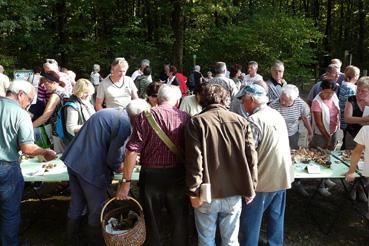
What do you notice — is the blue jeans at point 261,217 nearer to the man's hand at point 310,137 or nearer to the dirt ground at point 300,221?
the dirt ground at point 300,221

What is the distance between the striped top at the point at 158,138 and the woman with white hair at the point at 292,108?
75.4 inches

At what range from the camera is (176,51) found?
47.4ft

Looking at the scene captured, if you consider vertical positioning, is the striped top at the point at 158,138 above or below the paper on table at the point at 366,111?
above

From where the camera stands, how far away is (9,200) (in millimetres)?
3184

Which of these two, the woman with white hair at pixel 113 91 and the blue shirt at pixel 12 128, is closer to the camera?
the blue shirt at pixel 12 128

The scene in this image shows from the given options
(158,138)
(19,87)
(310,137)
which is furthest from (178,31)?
(158,138)

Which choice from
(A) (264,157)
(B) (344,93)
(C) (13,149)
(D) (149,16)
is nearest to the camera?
(A) (264,157)

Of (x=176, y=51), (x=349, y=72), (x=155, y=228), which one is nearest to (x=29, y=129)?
(x=155, y=228)

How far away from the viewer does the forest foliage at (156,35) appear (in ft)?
46.7

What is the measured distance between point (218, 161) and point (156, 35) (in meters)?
16.4

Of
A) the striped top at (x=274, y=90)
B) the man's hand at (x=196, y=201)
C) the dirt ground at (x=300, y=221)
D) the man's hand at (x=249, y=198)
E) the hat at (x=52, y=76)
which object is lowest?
the dirt ground at (x=300, y=221)

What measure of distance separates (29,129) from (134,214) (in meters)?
1.14

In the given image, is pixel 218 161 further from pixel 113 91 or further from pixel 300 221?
pixel 113 91

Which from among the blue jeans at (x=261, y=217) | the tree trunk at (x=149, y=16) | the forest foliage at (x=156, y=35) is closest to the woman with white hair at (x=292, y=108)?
the blue jeans at (x=261, y=217)
